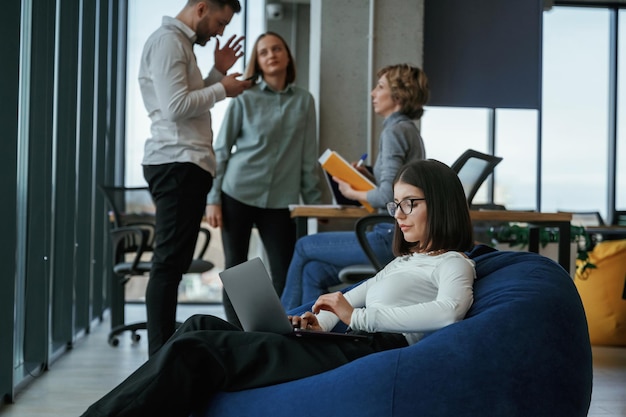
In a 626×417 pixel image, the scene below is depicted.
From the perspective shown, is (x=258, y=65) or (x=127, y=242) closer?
(x=258, y=65)

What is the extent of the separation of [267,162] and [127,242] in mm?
1087

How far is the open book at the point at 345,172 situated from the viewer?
Answer: 3.50 meters

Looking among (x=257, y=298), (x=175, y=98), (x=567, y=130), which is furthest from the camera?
(x=567, y=130)

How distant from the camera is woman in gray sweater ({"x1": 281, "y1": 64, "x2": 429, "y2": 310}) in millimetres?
3486

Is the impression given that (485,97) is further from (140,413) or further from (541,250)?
(140,413)

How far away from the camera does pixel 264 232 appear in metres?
4.15

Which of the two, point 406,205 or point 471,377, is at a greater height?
point 406,205

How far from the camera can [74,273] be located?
15.3 feet

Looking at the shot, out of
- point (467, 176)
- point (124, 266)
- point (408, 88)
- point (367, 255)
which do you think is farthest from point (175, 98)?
point (124, 266)

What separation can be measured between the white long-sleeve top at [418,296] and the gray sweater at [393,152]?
1289 mm

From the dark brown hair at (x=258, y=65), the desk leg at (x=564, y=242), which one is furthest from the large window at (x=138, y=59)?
the desk leg at (x=564, y=242)

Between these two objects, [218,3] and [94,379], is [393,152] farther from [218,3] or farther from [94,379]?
[94,379]

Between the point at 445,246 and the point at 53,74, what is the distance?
2427mm

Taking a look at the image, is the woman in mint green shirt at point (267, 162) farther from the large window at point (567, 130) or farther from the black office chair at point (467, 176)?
the large window at point (567, 130)
